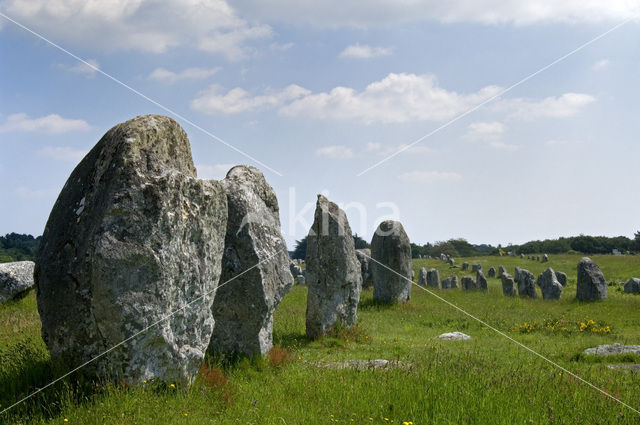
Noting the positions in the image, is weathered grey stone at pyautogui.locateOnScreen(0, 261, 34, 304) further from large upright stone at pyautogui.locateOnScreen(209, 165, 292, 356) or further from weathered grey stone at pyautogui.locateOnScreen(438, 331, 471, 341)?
weathered grey stone at pyautogui.locateOnScreen(438, 331, 471, 341)

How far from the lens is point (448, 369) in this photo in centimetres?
971

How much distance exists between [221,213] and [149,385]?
275 centimetres

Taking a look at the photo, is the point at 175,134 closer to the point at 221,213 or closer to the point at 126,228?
the point at 221,213

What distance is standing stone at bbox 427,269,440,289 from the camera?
3803 cm

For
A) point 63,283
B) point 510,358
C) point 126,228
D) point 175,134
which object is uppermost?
point 175,134

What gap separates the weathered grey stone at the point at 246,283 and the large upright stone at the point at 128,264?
255cm

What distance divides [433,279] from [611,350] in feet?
80.4

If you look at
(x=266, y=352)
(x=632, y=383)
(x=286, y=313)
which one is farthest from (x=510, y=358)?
(x=286, y=313)

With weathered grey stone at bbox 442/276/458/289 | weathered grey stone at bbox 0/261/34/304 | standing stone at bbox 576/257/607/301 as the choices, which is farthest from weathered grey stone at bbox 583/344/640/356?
weathered grey stone at bbox 442/276/458/289

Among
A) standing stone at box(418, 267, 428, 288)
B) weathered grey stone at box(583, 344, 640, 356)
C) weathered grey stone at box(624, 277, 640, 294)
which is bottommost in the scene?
weathered grey stone at box(583, 344, 640, 356)

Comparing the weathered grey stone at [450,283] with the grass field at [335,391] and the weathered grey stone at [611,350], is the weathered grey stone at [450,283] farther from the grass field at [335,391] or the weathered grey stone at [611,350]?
the weathered grey stone at [611,350]

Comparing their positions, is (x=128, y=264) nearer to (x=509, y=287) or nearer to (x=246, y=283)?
(x=246, y=283)

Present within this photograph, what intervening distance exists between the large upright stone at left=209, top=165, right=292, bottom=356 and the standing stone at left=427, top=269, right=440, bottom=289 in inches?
1094

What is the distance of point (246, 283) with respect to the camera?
36.2ft
